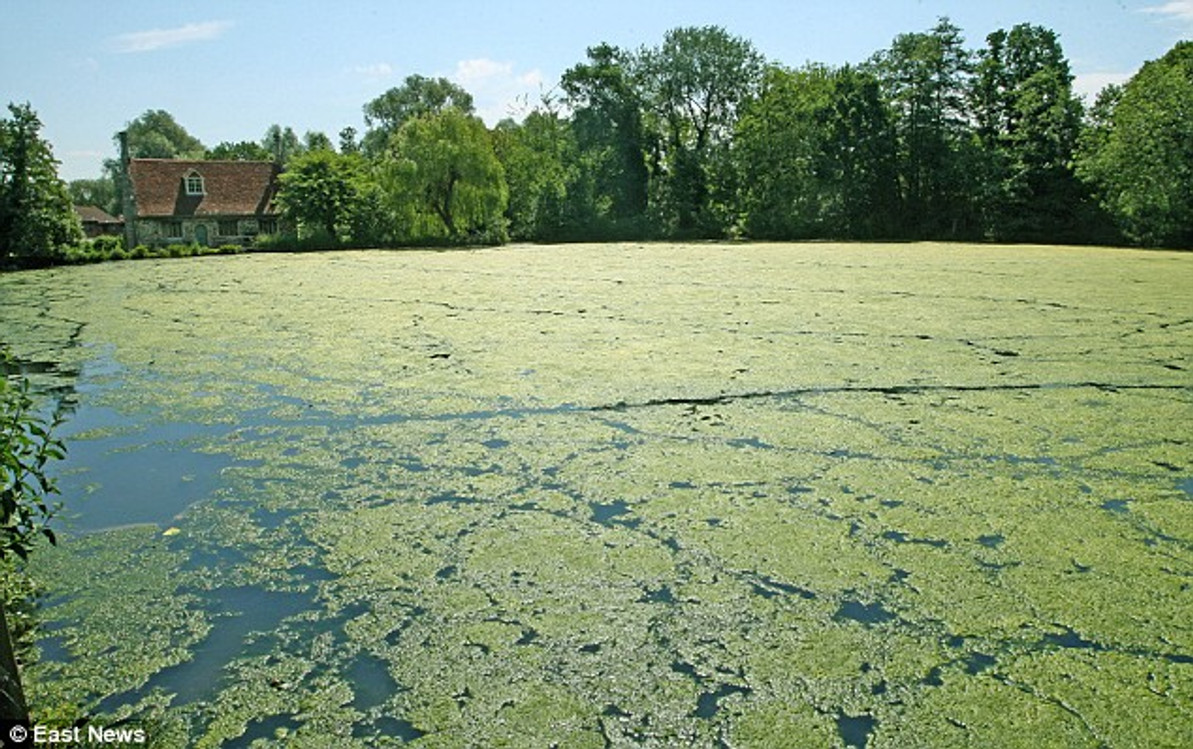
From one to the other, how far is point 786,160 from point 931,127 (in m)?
4.74

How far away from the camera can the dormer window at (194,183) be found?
96.3 ft

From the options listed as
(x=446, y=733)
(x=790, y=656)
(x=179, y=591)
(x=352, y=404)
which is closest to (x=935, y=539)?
(x=790, y=656)

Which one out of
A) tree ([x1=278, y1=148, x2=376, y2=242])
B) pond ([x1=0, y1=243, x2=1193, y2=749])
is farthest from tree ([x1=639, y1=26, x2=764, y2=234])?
pond ([x1=0, y1=243, x2=1193, y2=749])

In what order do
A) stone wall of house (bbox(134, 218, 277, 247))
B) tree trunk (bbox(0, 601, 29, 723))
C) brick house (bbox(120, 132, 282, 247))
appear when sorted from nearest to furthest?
tree trunk (bbox(0, 601, 29, 723)) < brick house (bbox(120, 132, 282, 247)) < stone wall of house (bbox(134, 218, 277, 247))

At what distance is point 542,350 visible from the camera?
7.40m

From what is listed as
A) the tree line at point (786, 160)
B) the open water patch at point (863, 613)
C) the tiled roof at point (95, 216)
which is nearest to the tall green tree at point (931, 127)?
the tree line at point (786, 160)

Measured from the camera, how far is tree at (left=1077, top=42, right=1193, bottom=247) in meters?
19.7

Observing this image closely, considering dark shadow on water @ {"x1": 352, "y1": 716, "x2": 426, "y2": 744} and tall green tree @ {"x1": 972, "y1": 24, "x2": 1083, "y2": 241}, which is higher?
tall green tree @ {"x1": 972, "y1": 24, "x2": 1083, "y2": 241}

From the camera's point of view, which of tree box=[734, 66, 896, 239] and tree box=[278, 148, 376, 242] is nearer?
tree box=[278, 148, 376, 242]

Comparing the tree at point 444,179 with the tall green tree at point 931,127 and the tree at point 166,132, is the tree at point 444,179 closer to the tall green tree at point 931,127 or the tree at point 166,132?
the tall green tree at point 931,127

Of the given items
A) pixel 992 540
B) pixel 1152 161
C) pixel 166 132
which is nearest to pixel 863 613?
pixel 992 540

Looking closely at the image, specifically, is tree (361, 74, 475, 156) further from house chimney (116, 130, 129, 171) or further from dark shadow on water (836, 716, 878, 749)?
dark shadow on water (836, 716, 878, 749)

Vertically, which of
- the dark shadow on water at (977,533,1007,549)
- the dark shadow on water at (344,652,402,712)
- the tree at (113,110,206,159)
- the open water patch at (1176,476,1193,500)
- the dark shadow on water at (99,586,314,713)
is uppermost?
the tree at (113,110,206,159)

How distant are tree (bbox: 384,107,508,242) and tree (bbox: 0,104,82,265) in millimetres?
8731
